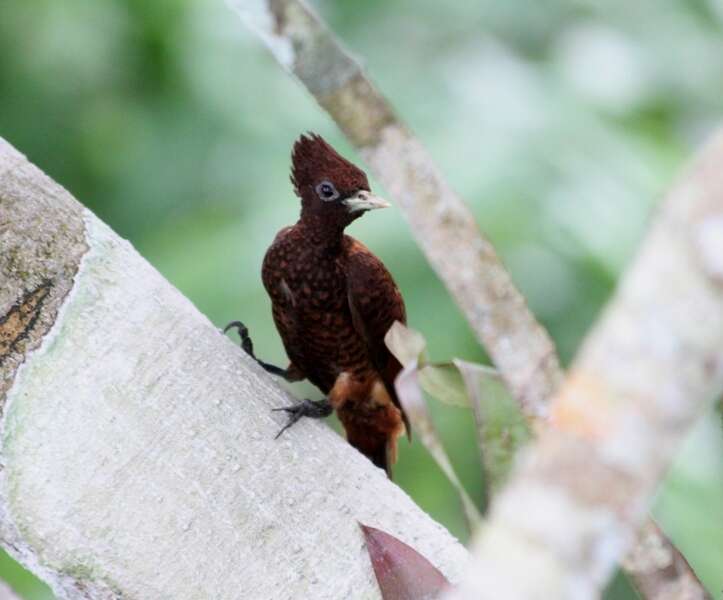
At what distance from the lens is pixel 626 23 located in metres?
3.41

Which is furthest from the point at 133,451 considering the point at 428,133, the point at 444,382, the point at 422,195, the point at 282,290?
the point at 428,133

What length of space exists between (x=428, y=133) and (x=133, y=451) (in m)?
1.74

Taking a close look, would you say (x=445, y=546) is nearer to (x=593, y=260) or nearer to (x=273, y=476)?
(x=273, y=476)

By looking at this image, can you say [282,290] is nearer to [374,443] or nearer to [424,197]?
[374,443]

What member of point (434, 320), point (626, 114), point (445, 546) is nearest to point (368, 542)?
point (445, 546)

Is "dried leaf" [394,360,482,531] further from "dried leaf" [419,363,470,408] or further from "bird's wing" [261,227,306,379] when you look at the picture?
"bird's wing" [261,227,306,379]

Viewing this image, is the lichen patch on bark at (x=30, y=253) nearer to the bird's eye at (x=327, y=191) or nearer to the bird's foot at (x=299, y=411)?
the bird's foot at (x=299, y=411)

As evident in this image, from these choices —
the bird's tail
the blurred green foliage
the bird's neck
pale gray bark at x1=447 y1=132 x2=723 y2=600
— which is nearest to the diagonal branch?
pale gray bark at x1=447 y1=132 x2=723 y2=600

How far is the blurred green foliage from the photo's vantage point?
2.74 m

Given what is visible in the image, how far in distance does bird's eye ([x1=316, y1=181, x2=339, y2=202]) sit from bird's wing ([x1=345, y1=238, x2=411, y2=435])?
164 mm

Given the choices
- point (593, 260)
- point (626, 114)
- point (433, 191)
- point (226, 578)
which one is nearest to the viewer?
point (433, 191)

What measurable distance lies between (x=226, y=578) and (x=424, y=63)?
2.06 meters

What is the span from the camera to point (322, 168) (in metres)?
2.02

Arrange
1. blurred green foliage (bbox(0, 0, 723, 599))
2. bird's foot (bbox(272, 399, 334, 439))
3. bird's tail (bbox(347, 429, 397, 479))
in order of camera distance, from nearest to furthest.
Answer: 1. bird's foot (bbox(272, 399, 334, 439))
2. bird's tail (bbox(347, 429, 397, 479))
3. blurred green foliage (bbox(0, 0, 723, 599))
